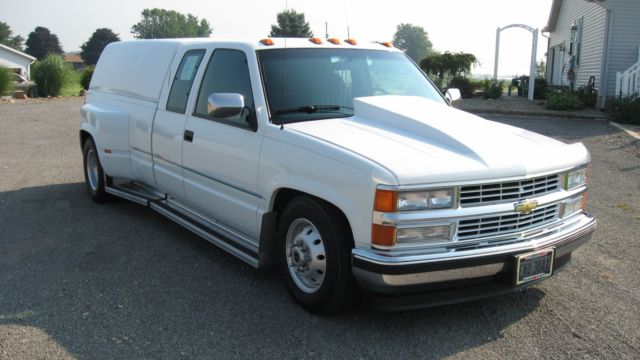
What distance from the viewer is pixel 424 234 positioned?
11.7 ft

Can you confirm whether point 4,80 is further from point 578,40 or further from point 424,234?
point 424,234

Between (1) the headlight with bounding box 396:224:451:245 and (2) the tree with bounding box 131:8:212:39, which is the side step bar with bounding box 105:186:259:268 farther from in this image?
(2) the tree with bounding box 131:8:212:39

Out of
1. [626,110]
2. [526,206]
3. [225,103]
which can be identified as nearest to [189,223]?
[225,103]

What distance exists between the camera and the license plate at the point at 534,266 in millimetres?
3729

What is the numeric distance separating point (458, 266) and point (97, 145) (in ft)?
15.9

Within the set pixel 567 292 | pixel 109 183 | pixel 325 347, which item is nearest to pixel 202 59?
pixel 109 183

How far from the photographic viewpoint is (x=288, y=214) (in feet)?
13.9

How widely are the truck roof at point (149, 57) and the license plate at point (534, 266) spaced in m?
2.42

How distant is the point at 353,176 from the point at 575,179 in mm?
1762

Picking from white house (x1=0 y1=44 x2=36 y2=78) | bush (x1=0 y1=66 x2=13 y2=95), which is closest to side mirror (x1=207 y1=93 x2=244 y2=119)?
bush (x1=0 y1=66 x2=13 y2=95)

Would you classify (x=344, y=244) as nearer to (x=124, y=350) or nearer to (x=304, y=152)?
(x=304, y=152)

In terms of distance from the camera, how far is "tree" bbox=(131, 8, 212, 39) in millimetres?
140625

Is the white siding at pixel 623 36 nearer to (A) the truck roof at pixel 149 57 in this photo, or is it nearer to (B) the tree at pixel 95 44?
(A) the truck roof at pixel 149 57

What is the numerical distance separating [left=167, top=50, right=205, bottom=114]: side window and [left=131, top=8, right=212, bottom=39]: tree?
140610 mm
